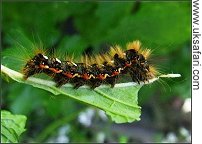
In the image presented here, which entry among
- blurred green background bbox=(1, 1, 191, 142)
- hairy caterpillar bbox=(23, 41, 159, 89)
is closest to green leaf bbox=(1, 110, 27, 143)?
hairy caterpillar bbox=(23, 41, 159, 89)

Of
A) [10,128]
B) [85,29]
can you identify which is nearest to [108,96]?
[10,128]

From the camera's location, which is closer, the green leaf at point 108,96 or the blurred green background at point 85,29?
the green leaf at point 108,96

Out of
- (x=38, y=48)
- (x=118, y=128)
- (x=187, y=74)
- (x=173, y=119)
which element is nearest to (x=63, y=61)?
(x=38, y=48)

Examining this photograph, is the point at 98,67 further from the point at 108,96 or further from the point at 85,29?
the point at 85,29

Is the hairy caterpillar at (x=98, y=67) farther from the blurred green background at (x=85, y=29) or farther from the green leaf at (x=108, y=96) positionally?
the blurred green background at (x=85, y=29)

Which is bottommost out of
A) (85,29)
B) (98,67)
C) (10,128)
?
(10,128)

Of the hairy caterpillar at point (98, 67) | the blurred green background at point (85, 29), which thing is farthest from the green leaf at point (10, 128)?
the blurred green background at point (85, 29)
